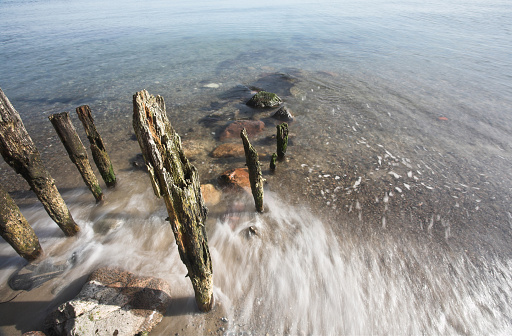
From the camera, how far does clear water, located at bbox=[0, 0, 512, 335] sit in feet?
14.9

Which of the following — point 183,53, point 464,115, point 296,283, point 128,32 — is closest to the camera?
point 296,283

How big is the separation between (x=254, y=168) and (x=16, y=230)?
14.5 feet

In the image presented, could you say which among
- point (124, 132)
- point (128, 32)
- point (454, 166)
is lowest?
point (454, 166)

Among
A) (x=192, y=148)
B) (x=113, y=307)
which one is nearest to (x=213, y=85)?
(x=192, y=148)

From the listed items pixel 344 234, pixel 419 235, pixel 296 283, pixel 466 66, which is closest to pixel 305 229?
pixel 344 234

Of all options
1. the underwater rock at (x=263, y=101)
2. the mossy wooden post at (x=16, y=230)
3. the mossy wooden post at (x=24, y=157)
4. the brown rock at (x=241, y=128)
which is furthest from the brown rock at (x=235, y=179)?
the underwater rock at (x=263, y=101)

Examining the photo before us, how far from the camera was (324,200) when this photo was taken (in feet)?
22.4

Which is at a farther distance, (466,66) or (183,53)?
(183,53)

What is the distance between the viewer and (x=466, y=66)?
52.6 ft

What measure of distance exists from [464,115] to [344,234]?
30.4 feet

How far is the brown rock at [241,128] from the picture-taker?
9555 millimetres

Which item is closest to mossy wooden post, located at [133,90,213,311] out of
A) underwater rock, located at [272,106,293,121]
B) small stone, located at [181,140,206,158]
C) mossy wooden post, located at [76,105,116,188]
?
mossy wooden post, located at [76,105,116,188]

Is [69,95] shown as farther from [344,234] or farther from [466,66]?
[466,66]

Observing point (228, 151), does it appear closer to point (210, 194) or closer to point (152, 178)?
point (210, 194)
